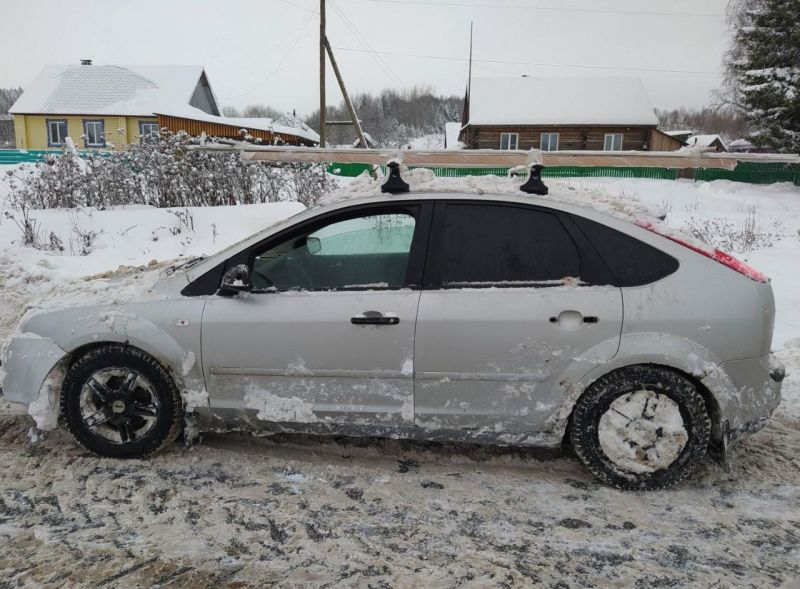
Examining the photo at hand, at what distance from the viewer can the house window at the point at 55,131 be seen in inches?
1534

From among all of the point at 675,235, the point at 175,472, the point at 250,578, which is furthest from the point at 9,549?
the point at 675,235

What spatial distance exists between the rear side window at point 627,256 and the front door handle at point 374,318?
3.91 ft

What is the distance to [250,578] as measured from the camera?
248 centimetres

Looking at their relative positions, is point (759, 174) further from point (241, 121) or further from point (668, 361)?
point (241, 121)

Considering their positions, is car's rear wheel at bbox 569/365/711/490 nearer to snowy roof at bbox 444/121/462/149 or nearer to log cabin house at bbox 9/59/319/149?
log cabin house at bbox 9/59/319/149

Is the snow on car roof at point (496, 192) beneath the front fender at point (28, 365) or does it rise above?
above

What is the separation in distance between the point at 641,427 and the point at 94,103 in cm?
4366

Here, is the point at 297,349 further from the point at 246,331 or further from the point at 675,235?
the point at 675,235

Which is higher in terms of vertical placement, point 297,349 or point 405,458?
point 297,349

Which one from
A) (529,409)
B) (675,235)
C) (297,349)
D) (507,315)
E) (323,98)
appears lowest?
(529,409)

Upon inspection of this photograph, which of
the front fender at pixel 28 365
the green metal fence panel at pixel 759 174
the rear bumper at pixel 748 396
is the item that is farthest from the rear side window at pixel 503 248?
the green metal fence panel at pixel 759 174

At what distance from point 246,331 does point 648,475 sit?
2409 millimetres

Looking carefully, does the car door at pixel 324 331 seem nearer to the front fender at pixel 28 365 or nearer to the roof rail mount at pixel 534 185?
the roof rail mount at pixel 534 185

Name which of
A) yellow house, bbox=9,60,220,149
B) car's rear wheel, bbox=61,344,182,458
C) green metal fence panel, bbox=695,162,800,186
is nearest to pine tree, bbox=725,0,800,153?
green metal fence panel, bbox=695,162,800,186
